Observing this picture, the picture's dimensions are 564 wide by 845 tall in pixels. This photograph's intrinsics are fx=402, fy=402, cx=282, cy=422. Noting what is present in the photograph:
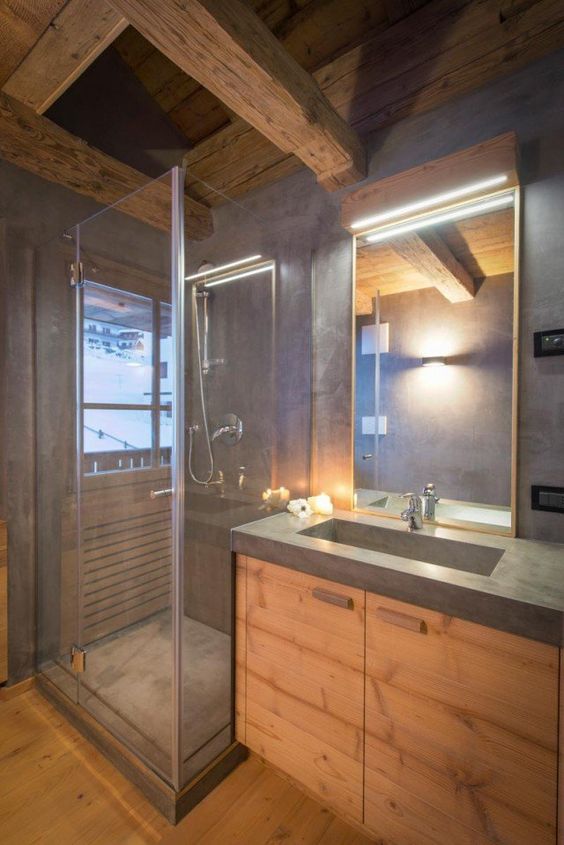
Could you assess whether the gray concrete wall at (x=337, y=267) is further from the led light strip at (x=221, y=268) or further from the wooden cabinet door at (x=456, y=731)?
the wooden cabinet door at (x=456, y=731)

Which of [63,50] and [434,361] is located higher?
[63,50]

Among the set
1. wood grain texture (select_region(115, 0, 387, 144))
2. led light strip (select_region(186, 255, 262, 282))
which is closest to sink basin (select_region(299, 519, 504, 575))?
led light strip (select_region(186, 255, 262, 282))

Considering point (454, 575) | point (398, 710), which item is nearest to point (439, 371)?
point (454, 575)

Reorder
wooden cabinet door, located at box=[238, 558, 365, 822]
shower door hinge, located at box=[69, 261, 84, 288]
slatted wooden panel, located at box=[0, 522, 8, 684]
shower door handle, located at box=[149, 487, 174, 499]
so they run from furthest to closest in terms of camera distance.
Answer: shower door hinge, located at box=[69, 261, 84, 288] → slatted wooden panel, located at box=[0, 522, 8, 684] → shower door handle, located at box=[149, 487, 174, 499] → wooden cabinet door, located at box=[238, 558, 365, 822]

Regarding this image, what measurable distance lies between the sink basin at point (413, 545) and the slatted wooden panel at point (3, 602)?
143 centimetres

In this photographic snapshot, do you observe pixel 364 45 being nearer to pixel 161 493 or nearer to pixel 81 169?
pixel 81 169

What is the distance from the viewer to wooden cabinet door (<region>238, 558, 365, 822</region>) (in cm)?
125

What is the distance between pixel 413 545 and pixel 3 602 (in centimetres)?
188

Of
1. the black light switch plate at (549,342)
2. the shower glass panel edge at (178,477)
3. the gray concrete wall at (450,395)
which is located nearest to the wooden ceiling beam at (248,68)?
the shower glass panel edge at (178,477)

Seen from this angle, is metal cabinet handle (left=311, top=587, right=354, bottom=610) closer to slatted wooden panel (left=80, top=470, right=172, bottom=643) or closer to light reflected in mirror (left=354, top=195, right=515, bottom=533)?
light reflected in mirror (left=354, top=195, right=515, bottom=533)

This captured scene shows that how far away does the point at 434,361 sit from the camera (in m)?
1.61

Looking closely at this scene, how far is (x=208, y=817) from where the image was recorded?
1359mm

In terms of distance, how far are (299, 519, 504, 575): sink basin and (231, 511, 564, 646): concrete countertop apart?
0.02 metres

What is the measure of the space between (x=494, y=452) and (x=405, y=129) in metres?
1.36
